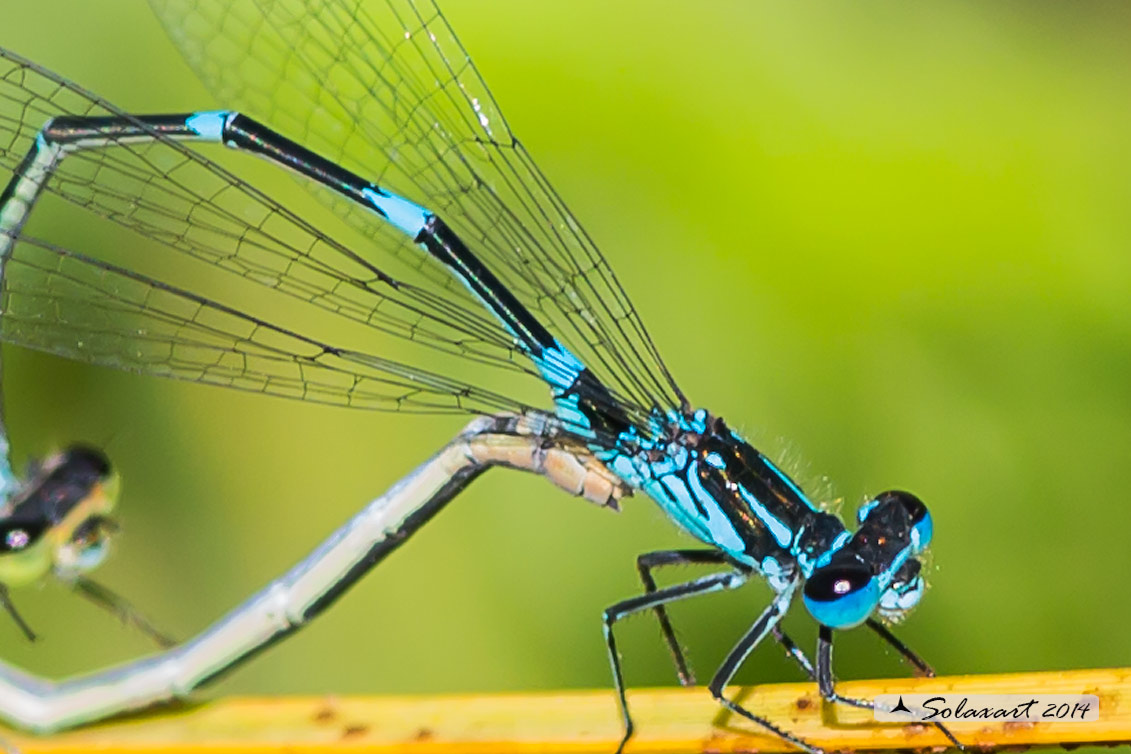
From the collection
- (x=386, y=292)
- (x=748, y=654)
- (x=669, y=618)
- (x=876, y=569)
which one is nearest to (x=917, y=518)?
(x=876, y=569)

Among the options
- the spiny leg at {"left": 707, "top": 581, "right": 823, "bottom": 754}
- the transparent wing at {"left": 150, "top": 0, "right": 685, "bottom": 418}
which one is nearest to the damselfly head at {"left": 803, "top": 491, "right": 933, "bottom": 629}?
the spiny leg at {"left": 707, "top": 581, "right": 823, "bottom": 754}

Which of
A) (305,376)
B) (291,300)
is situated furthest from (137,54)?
(305,376)

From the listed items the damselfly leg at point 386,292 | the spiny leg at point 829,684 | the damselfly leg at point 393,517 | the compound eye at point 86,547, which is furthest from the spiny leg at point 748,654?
the compound eye at point 86,547

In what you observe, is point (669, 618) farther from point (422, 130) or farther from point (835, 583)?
point (422, 130)

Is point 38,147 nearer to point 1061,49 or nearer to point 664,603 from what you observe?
point 664,603

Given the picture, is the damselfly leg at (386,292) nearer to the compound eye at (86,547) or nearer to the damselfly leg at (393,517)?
the damselfly leg at (393,517)
